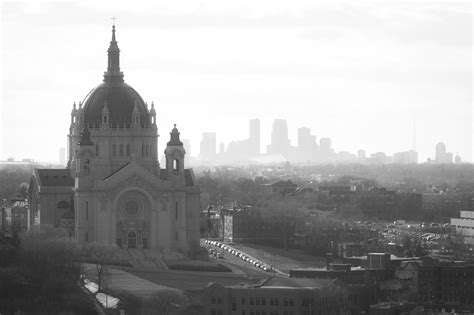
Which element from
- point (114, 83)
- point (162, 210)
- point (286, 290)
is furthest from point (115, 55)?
point (286, 290)

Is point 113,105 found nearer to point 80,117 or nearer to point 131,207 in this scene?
point 80,117

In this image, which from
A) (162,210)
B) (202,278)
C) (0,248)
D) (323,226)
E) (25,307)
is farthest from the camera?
(323,226)

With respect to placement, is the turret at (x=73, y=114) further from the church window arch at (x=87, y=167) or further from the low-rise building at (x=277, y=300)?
the low-rise building at (x=277, y=300)

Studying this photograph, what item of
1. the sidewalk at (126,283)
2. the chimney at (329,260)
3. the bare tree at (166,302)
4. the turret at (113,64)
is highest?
the turret at (113,64)

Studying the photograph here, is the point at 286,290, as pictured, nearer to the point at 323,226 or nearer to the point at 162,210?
the point at 162,210

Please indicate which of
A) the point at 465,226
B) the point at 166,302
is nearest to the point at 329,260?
the point at 166,302

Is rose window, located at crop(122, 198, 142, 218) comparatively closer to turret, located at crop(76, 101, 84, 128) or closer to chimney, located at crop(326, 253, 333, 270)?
turret, located at crop(76, 101, 84, 128)

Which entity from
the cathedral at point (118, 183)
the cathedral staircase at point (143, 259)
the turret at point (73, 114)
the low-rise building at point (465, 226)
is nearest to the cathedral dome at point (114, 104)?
the cathedral at point (118, 183)
